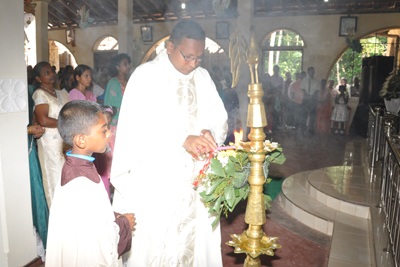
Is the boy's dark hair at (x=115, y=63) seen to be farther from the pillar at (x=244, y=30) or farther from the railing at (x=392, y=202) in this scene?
the pillar at (x=244, y=30)

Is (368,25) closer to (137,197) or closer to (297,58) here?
(297,58)

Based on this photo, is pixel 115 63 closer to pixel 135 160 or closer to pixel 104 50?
pixel 135 160

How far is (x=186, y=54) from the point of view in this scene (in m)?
2.12

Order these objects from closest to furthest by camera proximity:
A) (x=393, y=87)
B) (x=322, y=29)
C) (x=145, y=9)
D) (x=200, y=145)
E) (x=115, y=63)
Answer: (x=200, y=145) → (x=115, y=63) → (x=393, y=87) → (x=322, y=29) → (x=145, y=9)

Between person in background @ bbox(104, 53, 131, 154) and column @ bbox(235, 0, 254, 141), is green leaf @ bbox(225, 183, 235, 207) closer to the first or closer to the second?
person in background @ bbox(104, 53, 131, 154)

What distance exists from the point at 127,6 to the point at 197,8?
16.0 ft

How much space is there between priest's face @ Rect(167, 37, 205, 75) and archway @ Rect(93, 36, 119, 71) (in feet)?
50.5

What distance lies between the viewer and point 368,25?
1232cm

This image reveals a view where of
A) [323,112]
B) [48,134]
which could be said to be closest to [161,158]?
[48,134]

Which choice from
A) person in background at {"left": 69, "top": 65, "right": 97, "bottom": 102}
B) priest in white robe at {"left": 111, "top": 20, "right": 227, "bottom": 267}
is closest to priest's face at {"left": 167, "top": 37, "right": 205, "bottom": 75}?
priest in white robe at {"left": 111, "top": 20, "right": 227, "bottom": 267}

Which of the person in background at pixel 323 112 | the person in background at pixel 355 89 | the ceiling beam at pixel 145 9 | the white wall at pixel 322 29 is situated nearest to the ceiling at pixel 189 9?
the ceiling beam at pixel 145 9

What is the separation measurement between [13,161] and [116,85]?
163 centimetres

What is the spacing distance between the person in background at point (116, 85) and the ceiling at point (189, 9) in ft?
24.0

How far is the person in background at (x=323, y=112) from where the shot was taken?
10.7m
